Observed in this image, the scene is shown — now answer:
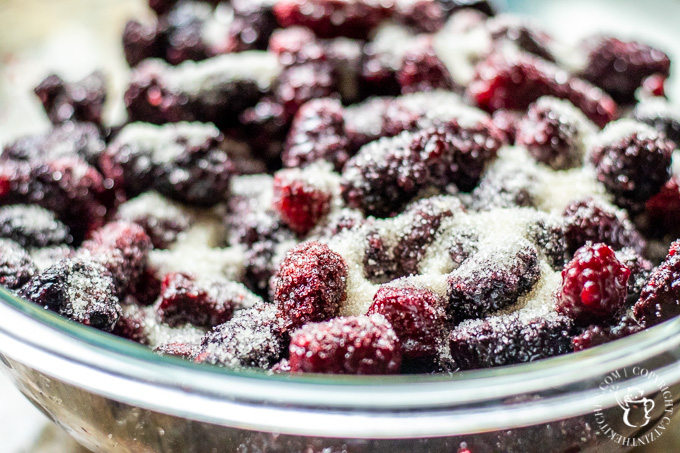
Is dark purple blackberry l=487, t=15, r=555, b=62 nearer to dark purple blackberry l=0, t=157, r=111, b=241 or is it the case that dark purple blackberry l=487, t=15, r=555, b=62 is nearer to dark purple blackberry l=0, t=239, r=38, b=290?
dark purple blackberry l=0, t=157, r=111, b=241

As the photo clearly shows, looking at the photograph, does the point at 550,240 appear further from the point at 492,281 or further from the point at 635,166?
the point at 635,166

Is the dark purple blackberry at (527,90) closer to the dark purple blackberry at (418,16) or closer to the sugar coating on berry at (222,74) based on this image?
the dark purple blackberry at (418,16)

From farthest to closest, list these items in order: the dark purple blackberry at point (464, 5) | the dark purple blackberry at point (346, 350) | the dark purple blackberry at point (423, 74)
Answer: the dark purple blackberry at point (464, 5) < the dark purple blackberry at point (423, 74) < the dark purple blackberry at point (346, 350)

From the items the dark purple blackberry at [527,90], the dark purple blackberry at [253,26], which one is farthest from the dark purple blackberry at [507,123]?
the dark purple blackberry at [253,26]

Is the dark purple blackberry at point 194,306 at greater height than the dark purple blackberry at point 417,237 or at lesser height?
lesser

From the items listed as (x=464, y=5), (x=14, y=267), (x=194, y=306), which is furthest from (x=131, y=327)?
(x=464, y=5)

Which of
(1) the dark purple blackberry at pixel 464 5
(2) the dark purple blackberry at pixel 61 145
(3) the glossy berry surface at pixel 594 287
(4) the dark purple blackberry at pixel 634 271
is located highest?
(3) the glossy berry surface at pixel 594 287

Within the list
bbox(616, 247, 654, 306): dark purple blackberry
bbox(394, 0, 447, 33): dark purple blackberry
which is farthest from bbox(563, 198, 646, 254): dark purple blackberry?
bbox(394, 0, 447, 33): dark purple blackberry
